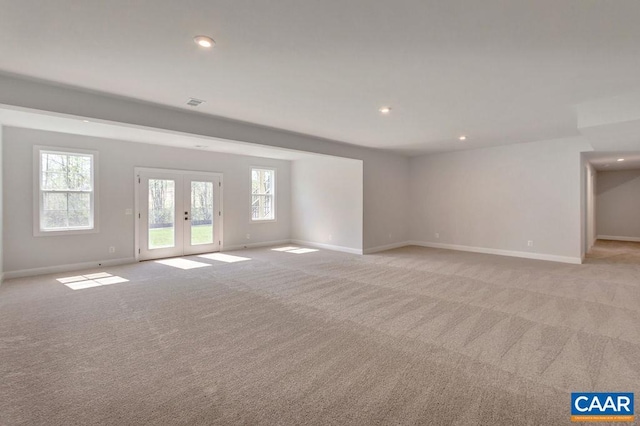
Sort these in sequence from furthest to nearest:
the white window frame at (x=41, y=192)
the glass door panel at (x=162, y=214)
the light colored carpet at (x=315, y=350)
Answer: the glass door panel at (x=162, y=214) → the white window frame at (x=41, y=192) → the light colored carpet at (x=315, y=350)

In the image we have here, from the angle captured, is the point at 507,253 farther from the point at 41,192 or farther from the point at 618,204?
the point at 41,192

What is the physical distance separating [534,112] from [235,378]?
206 inches

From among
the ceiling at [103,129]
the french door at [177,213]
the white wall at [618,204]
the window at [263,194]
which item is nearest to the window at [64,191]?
the ceiling at [103,129]

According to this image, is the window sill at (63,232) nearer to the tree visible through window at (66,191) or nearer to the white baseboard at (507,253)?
the tree visible through window at (66,191)

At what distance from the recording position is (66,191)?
18.8 feet

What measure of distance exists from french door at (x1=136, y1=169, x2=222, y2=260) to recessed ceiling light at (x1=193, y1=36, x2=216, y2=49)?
16.2 ft

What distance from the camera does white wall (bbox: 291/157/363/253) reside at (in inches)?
302

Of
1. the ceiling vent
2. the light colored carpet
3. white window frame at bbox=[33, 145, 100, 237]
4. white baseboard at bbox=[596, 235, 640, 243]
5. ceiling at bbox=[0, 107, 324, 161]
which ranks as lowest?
the light colored carpet

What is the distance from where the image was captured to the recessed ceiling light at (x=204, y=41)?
251 centimetres

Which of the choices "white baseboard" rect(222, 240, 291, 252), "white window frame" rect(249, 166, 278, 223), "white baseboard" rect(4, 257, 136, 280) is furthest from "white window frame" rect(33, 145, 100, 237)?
"white window frame" rect(249, 166, 278, 223)

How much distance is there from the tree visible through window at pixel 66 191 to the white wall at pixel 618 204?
1478 cm

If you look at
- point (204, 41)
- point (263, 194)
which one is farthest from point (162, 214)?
point (204, 41)

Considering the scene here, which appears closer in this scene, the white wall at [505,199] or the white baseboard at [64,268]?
A: the white baseboard at [64,268]

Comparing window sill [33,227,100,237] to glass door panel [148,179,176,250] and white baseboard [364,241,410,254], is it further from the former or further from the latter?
white baseboard [364,241,410,254]
